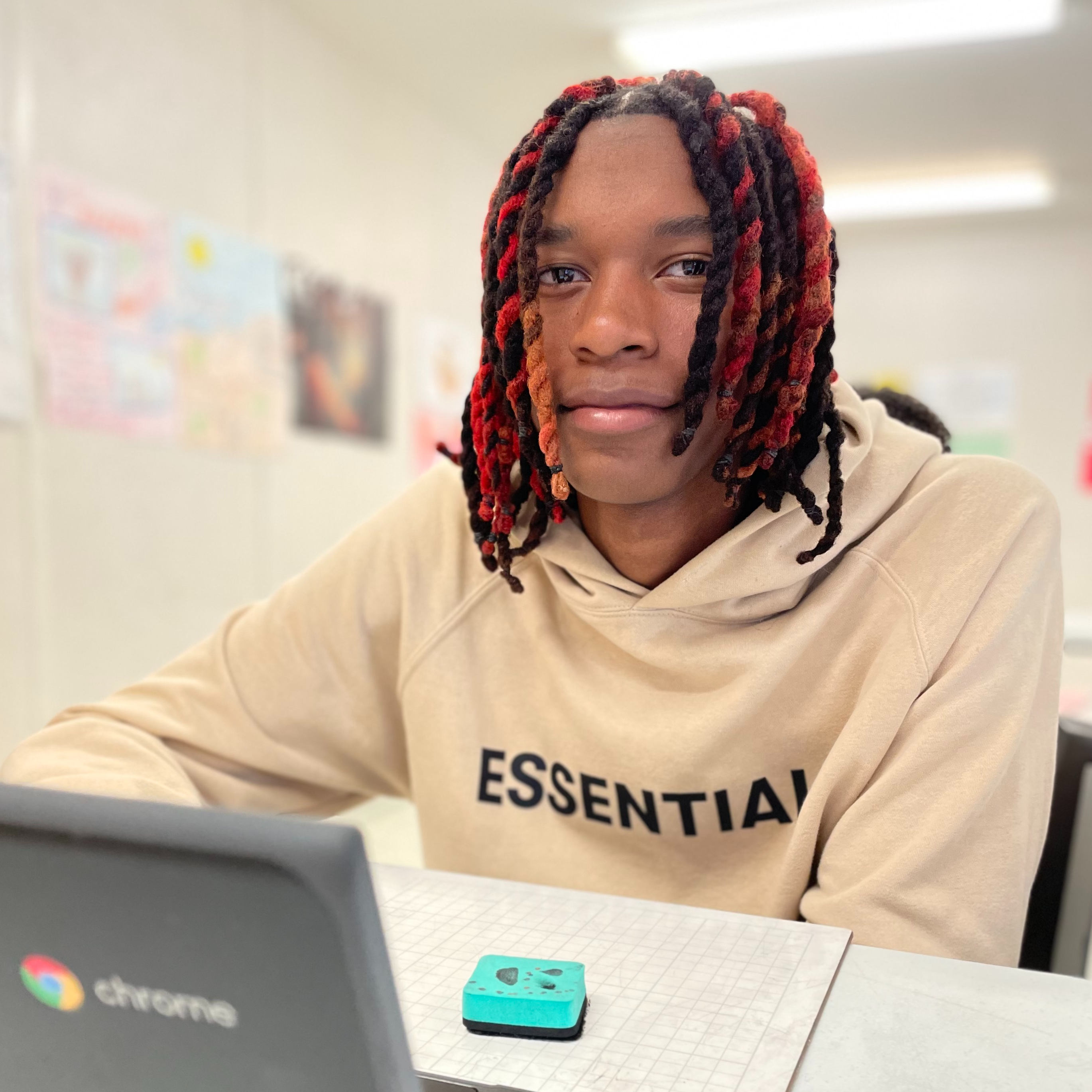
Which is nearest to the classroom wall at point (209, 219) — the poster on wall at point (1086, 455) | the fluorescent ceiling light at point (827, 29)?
the fluorescent ceiling light at point (827, 29)

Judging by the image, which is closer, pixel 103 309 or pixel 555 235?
pixel 555 235

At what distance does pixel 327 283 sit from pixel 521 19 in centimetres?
91

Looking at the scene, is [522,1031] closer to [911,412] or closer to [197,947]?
[197,947]

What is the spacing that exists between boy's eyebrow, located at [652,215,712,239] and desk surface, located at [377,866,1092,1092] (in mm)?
516

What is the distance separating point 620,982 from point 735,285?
0.51 meters

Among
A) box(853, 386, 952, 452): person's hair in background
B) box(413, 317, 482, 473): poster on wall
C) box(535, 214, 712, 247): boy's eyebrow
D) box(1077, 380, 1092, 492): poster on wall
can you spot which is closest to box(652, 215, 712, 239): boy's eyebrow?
box(535, 214, 712, 247): boy's eyebrow

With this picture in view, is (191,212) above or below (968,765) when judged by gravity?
above

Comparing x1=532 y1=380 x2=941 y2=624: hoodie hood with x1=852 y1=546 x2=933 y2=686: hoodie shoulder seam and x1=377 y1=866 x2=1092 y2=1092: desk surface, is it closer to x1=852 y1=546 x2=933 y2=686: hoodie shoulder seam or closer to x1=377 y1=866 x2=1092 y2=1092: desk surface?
x1=852 y1=546 x2=933 y2=686: hoodie shoulder seam

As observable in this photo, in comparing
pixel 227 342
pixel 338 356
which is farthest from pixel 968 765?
pixel 338 356

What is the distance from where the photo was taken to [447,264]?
3848 mm

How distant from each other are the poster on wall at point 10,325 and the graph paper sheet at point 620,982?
1703 millimetres

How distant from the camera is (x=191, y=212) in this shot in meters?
2.53

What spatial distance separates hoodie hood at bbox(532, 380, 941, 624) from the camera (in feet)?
2.74

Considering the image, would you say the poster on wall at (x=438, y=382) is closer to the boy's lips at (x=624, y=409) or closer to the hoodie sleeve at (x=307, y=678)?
the hoodie sleeve at (x=307, y=678)
